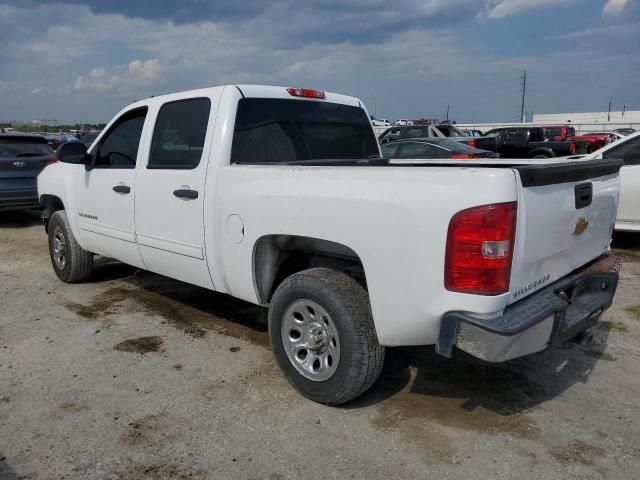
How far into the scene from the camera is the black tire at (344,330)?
3.05m

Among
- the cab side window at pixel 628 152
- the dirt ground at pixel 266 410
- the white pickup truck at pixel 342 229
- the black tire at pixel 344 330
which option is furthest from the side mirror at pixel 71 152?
the cab side window at pixel 628 152

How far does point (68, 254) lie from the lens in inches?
231

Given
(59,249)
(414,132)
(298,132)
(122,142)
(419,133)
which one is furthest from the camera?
(414,132)

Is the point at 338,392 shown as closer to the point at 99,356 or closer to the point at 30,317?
the point at 99,356

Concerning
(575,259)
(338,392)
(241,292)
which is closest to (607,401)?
(575,259)

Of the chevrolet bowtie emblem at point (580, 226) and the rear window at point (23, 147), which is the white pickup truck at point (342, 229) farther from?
the rear window at point (23, 147)

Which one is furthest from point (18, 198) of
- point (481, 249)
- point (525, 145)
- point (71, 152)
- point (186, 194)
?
point (525, 145)

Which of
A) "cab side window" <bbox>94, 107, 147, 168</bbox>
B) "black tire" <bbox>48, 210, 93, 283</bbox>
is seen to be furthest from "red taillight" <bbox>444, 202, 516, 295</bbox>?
"black tire" <bbox>48, 210, 93, 283</bbox>

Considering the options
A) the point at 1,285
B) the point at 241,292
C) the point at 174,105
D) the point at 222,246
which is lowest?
the point at 1,285

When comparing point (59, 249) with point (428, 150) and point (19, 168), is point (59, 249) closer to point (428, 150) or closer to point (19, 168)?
point (19, 168)

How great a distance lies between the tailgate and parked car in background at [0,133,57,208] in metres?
9.41

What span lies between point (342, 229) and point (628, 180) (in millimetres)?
5838

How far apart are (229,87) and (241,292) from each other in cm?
147

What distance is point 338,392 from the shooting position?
3.20m
